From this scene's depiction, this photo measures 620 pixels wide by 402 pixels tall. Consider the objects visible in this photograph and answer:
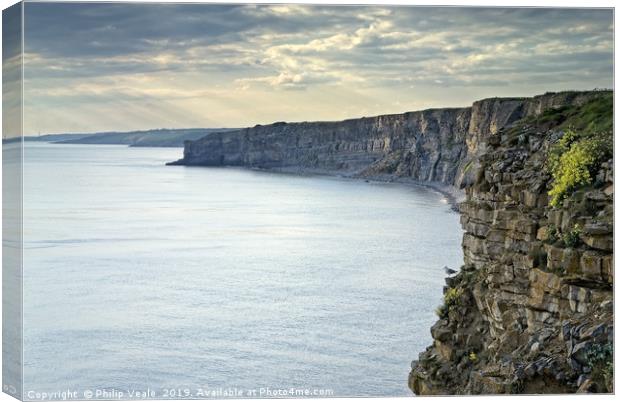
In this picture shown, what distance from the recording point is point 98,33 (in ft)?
32.7

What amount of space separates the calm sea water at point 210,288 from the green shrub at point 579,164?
295cm

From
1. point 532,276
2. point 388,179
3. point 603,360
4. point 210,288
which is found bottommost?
point 210,288

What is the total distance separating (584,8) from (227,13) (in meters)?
3.64

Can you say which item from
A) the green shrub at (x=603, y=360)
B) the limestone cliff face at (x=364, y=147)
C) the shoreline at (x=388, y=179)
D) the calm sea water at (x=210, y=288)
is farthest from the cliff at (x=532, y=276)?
the shoreline at (x=388, y=179)

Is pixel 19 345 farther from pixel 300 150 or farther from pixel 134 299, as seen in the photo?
pixel 300 150

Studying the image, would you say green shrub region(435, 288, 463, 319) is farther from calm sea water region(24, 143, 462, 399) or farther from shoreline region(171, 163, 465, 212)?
shoreline region(171, 163, 465, 212)

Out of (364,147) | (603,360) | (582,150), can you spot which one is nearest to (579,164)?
(582,150)

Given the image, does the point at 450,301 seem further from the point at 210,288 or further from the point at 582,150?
the point at 210,288

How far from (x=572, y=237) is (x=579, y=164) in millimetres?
865

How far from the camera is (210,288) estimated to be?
20422 millimetres

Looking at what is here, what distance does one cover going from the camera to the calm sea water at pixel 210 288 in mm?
12992

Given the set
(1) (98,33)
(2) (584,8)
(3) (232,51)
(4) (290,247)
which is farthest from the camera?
(4) (290,247)

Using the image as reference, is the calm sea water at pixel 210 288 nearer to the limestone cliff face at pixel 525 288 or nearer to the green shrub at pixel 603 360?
the limestone cliff face at pixel 525 288

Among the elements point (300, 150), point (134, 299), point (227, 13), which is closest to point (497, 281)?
point (227, 13)
